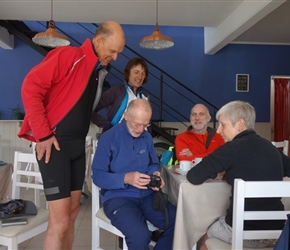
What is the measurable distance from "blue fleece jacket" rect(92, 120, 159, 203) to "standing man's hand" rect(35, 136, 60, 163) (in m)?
0.40

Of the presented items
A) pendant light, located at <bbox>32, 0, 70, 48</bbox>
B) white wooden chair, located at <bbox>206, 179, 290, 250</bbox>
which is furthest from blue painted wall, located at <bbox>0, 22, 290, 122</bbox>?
white wooden chair, located at <bbox>206, 179, 290, 250</bbox>

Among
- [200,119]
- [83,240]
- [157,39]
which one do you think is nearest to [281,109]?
[157,39]

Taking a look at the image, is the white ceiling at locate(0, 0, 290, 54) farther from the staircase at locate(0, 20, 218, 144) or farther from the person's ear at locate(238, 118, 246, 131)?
the person's ear at locate(238, 118, 246, 131)

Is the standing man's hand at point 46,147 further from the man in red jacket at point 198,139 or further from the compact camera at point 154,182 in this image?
the man in red jacket at point 198,139

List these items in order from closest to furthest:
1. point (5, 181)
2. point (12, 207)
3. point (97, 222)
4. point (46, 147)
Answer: point (46, 147) < point (12, 207) < point (97, 222) < point (5, 181)

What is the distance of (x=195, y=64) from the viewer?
6324 millimetres

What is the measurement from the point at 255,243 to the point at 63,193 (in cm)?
102

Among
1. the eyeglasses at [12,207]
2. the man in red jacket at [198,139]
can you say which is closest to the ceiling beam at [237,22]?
the man in red jacket at [198,139]

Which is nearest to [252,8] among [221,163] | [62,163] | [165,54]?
[165,54]

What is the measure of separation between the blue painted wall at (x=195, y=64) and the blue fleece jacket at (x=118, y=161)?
4.39 meters

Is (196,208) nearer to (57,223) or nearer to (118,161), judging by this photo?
(118,161)

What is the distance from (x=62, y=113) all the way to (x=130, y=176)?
0.55 metres

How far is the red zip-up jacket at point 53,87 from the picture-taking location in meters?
1.40

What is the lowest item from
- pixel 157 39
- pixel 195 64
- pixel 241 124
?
pixel 241 124
